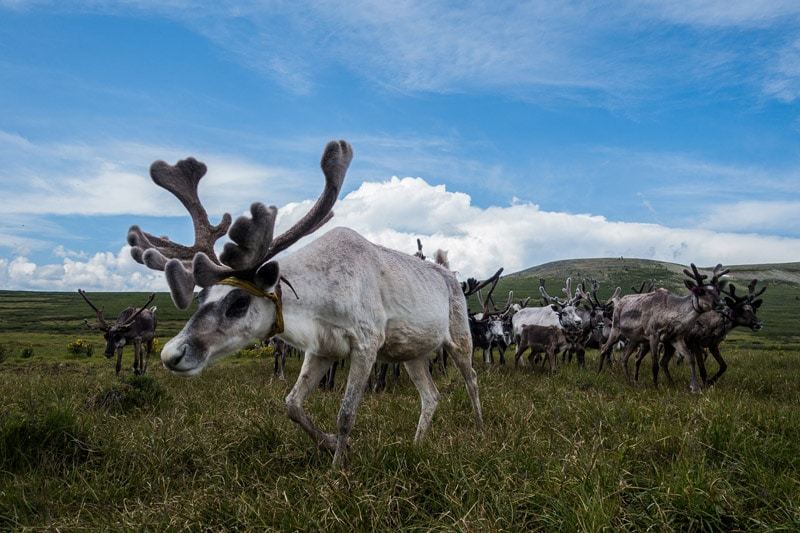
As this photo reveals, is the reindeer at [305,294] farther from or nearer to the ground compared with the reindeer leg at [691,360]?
farther from the ground

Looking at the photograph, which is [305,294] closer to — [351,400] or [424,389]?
[351,400]

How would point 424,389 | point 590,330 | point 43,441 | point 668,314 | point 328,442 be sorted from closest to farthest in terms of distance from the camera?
point 328,442 < point 43,441 < point 424,389 < point 668,314 < point 590,330

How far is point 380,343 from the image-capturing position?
15.8 feet

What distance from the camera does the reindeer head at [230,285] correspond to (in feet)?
12.3

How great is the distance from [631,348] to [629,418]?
8657 millimetres

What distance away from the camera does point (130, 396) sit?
7.81 meters

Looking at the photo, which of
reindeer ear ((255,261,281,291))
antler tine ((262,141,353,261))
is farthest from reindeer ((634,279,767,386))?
reindeer ear ((255,261,281,291))

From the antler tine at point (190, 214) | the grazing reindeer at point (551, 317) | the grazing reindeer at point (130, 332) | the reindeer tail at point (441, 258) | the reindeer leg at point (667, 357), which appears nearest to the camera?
the antler tine at point (190, 214)

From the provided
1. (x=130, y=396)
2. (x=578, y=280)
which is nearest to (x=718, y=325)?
(x=130, y=396)

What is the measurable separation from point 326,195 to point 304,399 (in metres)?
1.89

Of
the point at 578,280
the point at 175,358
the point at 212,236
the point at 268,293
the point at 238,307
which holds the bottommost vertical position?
the point at 578,280

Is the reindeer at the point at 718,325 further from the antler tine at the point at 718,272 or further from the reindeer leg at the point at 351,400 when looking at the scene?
the reindeer leg at the point at 351,400

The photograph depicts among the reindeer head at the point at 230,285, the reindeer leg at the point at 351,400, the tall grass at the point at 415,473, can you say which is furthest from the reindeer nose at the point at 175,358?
the reindeer leg at the point at 351,400

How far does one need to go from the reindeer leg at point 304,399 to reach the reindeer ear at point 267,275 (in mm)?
1087
